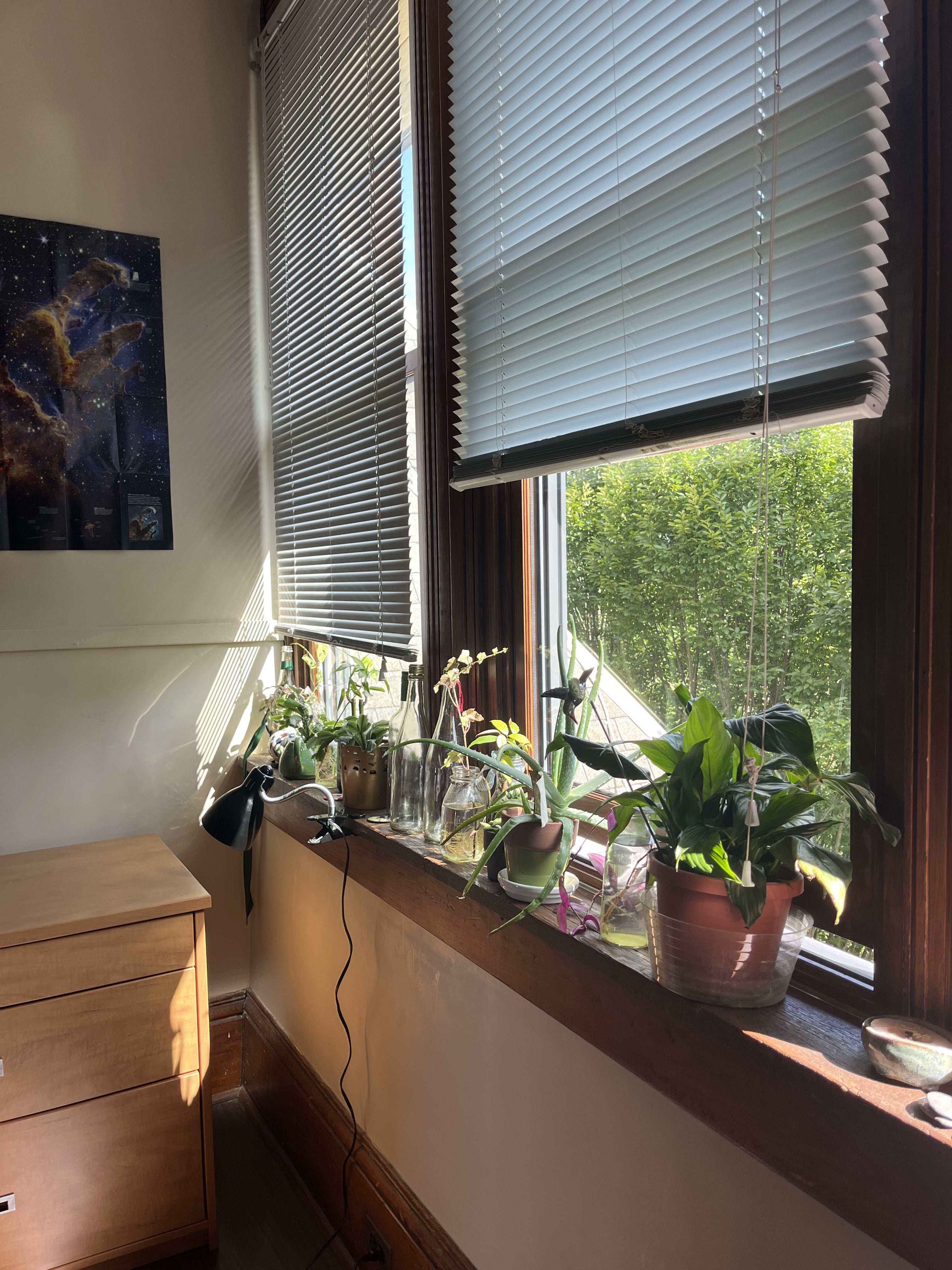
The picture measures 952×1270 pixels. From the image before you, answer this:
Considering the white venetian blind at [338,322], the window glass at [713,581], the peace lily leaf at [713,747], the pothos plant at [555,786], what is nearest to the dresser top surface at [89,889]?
the white venetian blind at [338,322]

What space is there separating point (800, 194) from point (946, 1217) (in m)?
0.85

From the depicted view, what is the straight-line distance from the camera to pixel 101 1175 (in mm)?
1610

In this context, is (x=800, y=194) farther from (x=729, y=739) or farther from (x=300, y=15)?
(x=300, y=15)

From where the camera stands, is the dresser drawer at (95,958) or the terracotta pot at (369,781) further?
the terracotta pot at (369,781)

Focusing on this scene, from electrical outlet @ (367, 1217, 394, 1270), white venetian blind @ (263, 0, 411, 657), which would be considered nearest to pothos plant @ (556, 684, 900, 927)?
white venetian blind @ (263, 0, 411, 657)

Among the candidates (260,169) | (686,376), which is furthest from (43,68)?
(686,376)

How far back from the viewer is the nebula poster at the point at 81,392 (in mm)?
1939

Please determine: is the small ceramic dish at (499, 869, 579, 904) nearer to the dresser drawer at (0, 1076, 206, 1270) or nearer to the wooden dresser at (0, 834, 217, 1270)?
the wooden dresser at (0, 834, 217, 1270)

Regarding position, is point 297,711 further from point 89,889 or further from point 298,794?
point 89,889

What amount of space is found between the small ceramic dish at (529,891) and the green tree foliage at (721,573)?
237 mm

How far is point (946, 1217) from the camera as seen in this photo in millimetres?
634

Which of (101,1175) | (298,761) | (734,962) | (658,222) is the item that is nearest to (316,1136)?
(101,1175)

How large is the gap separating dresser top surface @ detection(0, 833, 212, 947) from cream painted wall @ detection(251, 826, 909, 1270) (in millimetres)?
307

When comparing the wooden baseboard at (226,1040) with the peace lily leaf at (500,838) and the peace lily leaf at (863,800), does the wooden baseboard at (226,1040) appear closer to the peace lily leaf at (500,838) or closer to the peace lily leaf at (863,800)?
the peace lily leaf at (500,838)
